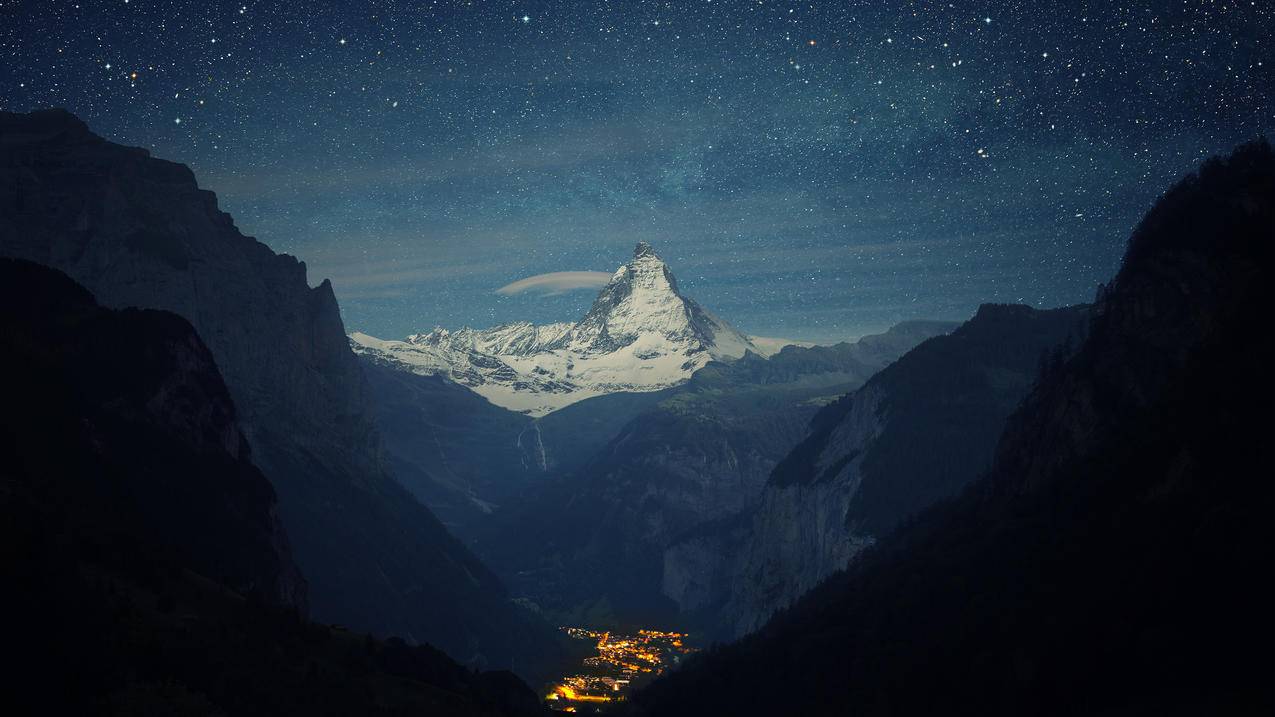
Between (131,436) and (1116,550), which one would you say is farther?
(131,436)

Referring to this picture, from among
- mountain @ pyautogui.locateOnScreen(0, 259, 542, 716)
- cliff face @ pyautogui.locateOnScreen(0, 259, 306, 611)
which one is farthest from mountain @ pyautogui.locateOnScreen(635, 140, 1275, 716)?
cliff face @ pyautogui.locateOnScreen(0, 259, 306, 611)

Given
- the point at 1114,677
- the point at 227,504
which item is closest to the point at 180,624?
the point at 227,504

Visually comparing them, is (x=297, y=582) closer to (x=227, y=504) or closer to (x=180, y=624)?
(x=227, y=504)

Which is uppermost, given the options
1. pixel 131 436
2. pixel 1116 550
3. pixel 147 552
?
pixel 131 436

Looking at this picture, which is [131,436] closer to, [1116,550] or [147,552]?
[147,552]

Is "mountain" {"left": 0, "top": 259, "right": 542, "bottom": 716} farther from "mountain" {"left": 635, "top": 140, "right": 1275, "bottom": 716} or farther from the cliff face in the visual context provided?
"mountain" {"left": 635, "top": 140, "right": 1275, "bottom": 716}

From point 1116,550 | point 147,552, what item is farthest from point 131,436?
point 1116,550
